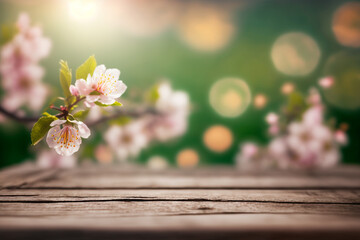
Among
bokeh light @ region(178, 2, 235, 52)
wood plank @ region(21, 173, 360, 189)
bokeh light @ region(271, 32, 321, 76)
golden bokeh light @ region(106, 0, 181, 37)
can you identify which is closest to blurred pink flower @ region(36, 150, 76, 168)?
wood plank @ region(21, 173, 360, 189)

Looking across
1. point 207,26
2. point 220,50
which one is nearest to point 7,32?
point 220,50

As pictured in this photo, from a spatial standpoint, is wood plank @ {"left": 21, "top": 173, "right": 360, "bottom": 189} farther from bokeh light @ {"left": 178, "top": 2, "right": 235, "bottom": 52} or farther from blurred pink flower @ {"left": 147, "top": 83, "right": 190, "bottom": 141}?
bokeh light @ {"left": 178, "top": 2, "right": 235, "bottom": 52}

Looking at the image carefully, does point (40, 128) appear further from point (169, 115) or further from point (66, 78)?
point (169, 115)

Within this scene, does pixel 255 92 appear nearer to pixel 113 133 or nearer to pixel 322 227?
pixel 113 133

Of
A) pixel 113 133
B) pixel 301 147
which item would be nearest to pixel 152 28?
pixel 113 133

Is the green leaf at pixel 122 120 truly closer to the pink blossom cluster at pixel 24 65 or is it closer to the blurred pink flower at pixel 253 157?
the pink blossom cluster at pixel 24 65
